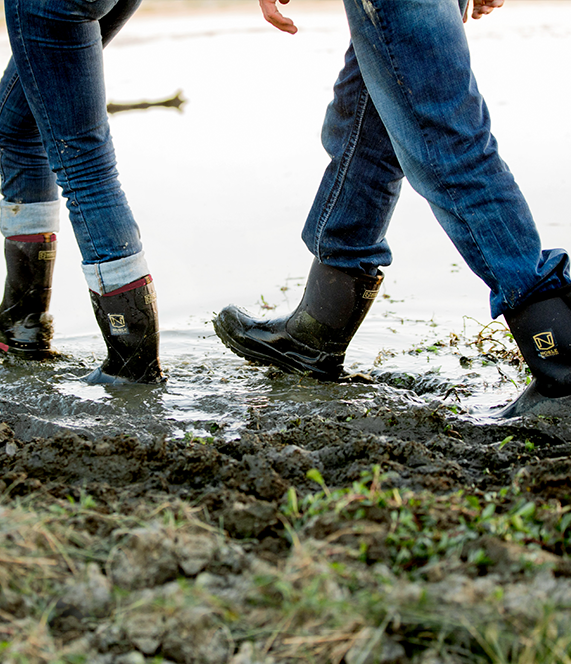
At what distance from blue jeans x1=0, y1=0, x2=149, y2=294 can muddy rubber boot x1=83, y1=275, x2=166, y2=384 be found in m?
0.05

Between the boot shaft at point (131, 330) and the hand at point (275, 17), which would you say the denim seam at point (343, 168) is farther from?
the boot shaft at point (131, 330)

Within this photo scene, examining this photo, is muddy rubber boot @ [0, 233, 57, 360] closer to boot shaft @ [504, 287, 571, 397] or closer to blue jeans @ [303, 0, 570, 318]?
blue jeans @ [303, 0, 570, 318]

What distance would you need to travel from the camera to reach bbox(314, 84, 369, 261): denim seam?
2014 mm

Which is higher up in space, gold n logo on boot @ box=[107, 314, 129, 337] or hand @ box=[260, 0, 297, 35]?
hand @ box=[260, 0, 297, 35]

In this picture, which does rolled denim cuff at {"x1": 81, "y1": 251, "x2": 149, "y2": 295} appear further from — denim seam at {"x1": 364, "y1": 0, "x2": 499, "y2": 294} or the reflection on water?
denim seam at {"x1": 364, "y1": 0, "x2": 499, "y2": 294}

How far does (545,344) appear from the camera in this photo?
Answer: 1.70 metres

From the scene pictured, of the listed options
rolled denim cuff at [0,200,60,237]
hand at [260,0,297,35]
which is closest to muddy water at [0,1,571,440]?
rolled denim cuff at [0,200,60,237]

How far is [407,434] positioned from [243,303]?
5.29 ft

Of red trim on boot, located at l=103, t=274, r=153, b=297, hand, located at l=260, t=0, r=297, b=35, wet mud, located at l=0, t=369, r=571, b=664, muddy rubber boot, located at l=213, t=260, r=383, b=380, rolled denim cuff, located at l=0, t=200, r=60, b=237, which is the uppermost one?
hand, located at l=260, t=0, r=297, b=35

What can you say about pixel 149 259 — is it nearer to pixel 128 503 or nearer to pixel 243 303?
pixel 243 303

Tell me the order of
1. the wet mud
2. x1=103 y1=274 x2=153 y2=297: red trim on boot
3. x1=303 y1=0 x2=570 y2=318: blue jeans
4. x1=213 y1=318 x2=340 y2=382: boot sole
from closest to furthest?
the wet mud, x1=303 y1=0 x2=570 y2=318: blue jeans, x1=103 y1=274 x2=153 y2=297: red trim on boot, x1=213 y1=318 x2=340 y2=382: boot sole

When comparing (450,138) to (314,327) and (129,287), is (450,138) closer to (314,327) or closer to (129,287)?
(314,327)

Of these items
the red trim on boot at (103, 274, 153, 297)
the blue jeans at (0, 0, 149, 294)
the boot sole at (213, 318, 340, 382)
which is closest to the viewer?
the blue jeans at (0, 0, 149, 294)

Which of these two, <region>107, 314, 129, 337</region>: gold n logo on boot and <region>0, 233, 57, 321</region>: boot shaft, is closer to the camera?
<region>107, 314, 129, 337</region>: gold n logo on boot
